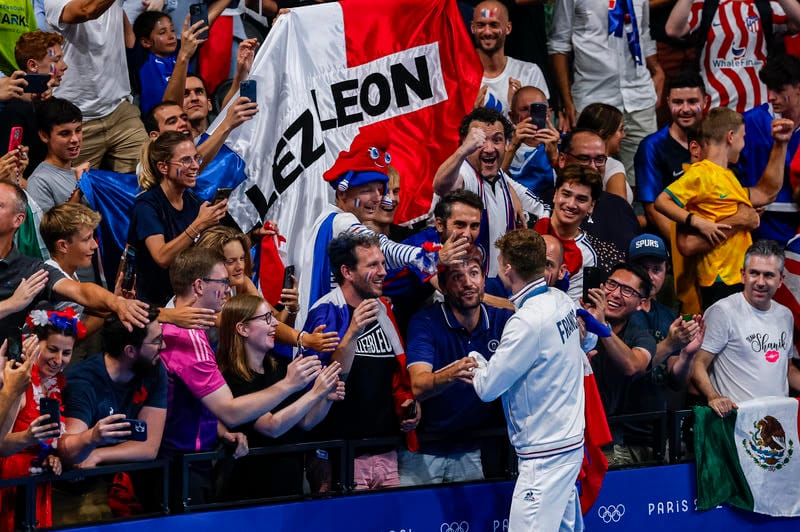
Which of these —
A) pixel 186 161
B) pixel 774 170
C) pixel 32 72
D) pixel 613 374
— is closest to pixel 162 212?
pixel 186 161

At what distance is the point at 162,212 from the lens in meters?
7.21

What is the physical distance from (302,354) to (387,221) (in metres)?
1.25

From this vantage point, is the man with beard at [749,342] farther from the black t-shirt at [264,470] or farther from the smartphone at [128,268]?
the smartphone at [128,268]

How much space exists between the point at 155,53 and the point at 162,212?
2.47 meters

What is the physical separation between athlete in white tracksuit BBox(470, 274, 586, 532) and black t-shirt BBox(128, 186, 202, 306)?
184cm

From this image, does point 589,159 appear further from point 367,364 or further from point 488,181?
point 367,364

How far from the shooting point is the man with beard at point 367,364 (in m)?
6.77

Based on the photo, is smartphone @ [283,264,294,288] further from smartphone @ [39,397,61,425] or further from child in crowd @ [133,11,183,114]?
Answer: child in crowd @ [133,11,183,114]

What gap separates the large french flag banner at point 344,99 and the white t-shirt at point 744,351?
Answer: 200 cm

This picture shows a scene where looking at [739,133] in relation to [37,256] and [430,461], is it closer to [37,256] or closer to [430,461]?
[430,461]

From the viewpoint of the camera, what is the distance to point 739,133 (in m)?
8.87

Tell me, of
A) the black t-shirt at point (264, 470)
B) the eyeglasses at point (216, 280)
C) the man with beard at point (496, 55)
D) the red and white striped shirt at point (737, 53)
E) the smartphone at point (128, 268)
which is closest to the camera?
the eyeglasses at point (216, 280)

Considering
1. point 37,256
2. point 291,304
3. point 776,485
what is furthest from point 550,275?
point 37,256

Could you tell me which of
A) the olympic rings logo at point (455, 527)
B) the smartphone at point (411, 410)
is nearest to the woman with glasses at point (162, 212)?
the smartphone at point (411, 410)
